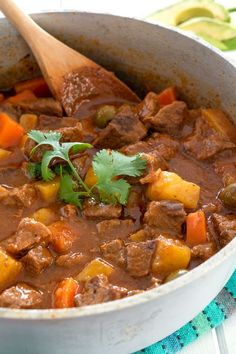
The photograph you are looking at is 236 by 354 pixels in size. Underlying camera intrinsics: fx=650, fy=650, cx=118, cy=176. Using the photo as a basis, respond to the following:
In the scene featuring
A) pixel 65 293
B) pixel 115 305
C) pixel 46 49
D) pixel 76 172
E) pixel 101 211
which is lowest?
pixel 65 293

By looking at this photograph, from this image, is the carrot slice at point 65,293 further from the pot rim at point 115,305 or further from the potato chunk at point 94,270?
the pot rim at point 115,305

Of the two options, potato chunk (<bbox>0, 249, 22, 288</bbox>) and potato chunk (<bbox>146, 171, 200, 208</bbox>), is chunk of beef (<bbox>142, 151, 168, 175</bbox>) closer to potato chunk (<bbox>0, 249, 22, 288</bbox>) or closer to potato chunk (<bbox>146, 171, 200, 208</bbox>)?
potato chunk (<bbox>146, 171, 200, 208</bbox>)

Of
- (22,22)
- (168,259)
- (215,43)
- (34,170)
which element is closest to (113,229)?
(168,259)

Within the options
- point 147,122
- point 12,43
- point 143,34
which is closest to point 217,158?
point 147,122

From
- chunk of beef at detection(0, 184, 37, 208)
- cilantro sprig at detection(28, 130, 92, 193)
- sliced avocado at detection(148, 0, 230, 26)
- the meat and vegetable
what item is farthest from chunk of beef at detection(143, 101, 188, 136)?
sliced avocado at detection(148, 0, 230, 26)

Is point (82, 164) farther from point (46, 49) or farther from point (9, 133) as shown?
point (46, 49)

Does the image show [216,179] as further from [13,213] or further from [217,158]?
[13,213]
